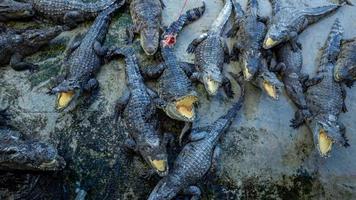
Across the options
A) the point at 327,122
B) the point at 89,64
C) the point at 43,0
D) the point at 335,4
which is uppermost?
the point at 43,0

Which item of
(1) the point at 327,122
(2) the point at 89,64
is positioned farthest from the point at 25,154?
(1) the point at 327,122

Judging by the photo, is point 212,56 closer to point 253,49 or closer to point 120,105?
point 253,49

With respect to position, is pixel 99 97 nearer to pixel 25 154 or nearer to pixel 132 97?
pixel 132 97

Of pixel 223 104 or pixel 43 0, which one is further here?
pixel 43 0

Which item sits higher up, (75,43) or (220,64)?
(75,43)

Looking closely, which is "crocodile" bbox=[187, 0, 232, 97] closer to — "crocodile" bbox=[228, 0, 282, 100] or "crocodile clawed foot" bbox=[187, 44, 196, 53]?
"crocodile clawed foot" bbox=[187, 44, 196, 53]

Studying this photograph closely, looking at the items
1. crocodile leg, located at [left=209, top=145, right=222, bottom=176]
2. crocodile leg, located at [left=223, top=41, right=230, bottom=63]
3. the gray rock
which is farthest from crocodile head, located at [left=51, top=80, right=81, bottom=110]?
crocodile leg, located at [left=223, top=41, right=230, bottom=63]
